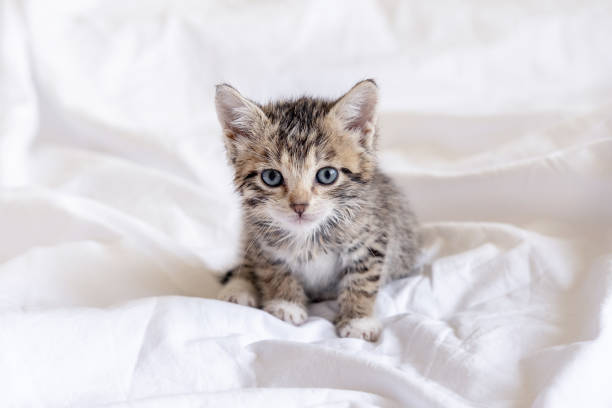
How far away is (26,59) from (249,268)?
1.49 m

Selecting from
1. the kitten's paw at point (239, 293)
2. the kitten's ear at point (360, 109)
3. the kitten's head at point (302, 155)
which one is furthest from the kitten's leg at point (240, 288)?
the kitten's ear at point (360, 109)

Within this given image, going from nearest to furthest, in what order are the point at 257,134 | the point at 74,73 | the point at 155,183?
the point at 257,134
the point at 155,183
the point at 74,73

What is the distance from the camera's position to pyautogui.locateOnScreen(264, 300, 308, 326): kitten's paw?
1631 mm

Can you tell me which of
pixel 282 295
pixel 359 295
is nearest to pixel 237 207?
pixel 282 295

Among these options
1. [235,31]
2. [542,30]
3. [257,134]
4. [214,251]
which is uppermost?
[542,30]

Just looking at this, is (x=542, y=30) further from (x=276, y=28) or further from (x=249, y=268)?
(x=249, y=268)

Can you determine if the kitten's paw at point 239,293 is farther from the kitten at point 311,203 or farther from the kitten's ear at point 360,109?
the kitten's ear at point 360,109

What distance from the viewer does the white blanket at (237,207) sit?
1.30 m

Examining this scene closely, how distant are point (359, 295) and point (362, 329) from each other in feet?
0.38

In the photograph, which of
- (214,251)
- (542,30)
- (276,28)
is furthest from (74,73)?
(542,30)

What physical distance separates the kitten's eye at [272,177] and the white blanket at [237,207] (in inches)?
13.5

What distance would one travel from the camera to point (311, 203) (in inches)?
58.6

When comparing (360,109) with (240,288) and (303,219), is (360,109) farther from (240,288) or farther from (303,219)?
(240,288)

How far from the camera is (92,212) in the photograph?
2.07m
